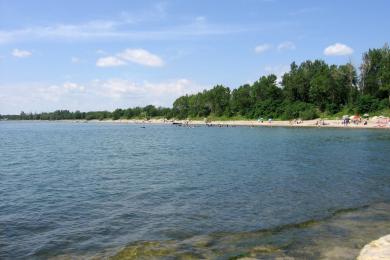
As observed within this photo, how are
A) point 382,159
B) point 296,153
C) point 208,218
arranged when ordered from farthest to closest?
point 296,153
point 382,159
point 208,218

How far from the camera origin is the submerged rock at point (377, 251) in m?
11.2

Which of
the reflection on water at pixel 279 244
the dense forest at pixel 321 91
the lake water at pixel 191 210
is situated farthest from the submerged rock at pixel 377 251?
the dense forest at pixel 321 91

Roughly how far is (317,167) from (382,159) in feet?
30.2

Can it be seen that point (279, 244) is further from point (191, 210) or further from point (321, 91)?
point (321, 91)

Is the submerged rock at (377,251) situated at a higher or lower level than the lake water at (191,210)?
higher

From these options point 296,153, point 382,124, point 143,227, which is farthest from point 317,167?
point 382,124

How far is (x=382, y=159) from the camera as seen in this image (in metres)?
40.0

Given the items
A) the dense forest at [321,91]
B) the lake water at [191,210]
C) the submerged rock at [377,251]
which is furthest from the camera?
the dense forest at [321,91]

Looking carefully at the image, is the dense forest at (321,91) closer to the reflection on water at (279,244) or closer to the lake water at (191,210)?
the lake water at (191,210)

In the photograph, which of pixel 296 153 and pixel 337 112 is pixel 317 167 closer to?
pixel 296 153

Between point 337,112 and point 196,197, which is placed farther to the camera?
point 337,112

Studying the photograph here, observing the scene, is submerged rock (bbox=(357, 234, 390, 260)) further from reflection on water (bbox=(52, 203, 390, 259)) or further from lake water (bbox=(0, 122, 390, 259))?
lake water (bbox=(0, 122, 390, 259))

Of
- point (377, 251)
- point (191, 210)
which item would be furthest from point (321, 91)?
point (377, 251)

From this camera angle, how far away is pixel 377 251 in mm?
11750
